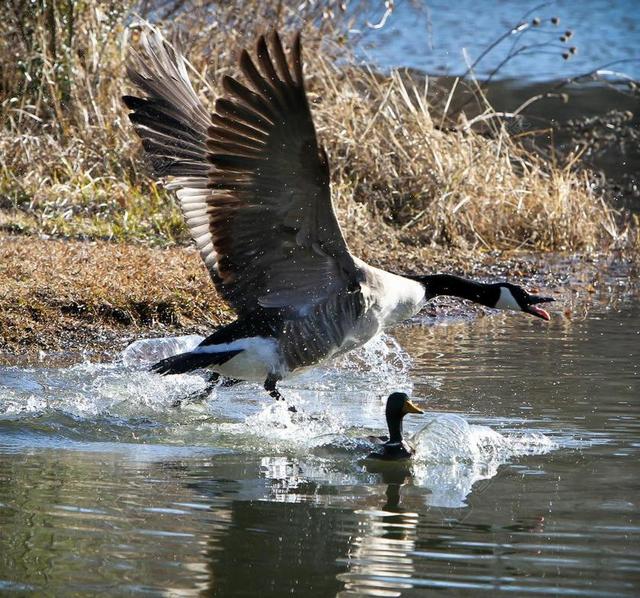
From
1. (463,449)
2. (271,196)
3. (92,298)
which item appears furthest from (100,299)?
(463,449)

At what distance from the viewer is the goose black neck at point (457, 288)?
695 centimetres

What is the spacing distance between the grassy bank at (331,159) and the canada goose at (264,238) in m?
2.84

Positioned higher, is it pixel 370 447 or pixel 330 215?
pixel 330 215

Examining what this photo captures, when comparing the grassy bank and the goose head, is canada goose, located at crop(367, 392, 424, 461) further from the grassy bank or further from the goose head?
the grassy bank

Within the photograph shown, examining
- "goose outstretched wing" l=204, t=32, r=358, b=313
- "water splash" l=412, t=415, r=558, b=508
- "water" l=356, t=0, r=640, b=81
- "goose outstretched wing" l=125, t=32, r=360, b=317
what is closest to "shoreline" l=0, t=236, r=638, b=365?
"goose outstretched wing" l=125, t=32, r=360, b=317

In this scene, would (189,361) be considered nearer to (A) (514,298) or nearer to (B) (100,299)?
(A) (514,298)

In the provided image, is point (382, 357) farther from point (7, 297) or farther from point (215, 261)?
point (7, 297)

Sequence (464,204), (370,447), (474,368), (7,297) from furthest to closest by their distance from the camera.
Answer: (464,204) → (7,297) → (474,368) → (370,447)

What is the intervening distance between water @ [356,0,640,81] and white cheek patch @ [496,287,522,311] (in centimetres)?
1066

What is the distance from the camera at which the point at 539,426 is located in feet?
20.5

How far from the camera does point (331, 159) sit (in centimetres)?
1162

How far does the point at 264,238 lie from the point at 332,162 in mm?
5435

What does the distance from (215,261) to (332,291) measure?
2.33 feet

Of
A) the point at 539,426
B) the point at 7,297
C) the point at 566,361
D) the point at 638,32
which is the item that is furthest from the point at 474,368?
the point at 638,32
